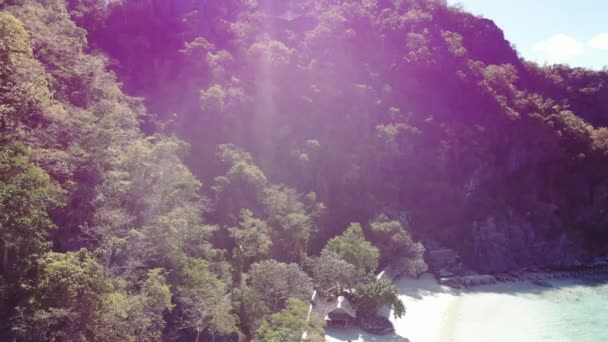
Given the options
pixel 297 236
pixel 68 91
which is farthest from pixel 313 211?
pixel 68 91

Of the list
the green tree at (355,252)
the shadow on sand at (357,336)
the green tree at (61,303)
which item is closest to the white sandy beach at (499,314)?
the shadow on sand at (357,336)

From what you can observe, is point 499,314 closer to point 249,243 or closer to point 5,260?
point 249,243

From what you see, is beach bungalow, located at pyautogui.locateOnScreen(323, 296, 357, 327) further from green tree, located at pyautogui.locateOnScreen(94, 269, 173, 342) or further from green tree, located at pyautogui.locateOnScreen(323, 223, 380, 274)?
green tree, located at pyautogui.locateOnScreen(94, 269, 173, 342)

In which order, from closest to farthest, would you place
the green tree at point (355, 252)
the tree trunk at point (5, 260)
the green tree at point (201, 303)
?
the tree trunk at point (5, 260)
the green tree at point (201, 303)
the green tree at point (355, 252)

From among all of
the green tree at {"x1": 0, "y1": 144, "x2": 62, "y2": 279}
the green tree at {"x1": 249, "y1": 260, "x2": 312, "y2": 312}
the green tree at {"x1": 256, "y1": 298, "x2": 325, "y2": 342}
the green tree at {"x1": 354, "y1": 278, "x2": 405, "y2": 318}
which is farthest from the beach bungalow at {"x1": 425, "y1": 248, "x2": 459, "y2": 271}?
the green tree at {"x1": 0, "y1": 144, "x2": 62, "y2": 279}

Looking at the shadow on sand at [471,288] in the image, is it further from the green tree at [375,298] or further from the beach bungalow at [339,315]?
the beach bungalow at [339,315]

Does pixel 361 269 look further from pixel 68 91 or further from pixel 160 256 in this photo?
pixel 68 91
